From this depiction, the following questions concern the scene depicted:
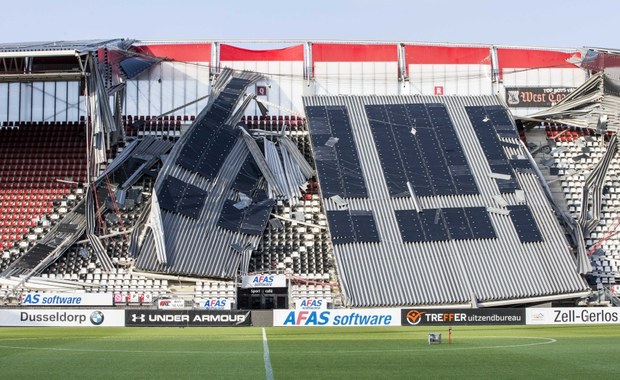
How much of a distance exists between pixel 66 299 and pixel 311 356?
25946 millimetres

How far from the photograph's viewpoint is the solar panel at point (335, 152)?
5291cm

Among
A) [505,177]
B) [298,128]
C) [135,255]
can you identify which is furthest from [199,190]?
[505,177]

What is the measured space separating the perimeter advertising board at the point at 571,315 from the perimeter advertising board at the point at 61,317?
17.6 metres

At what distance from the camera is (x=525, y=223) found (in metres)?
51.5

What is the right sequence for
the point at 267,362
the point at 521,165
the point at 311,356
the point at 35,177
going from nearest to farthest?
the point at 267,362
the point at 311,356
the point at 521,165
the point at 35,177

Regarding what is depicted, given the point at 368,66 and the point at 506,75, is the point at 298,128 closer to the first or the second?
the point at 368,66

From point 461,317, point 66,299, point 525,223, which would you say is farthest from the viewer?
point 525,223

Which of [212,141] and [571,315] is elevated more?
[212,141]

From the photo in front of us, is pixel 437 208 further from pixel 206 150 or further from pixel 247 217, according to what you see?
pixel 206 150

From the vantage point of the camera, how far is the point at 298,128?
60719mm

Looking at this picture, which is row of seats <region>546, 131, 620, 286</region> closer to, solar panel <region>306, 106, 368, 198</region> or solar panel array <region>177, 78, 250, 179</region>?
solar panel <region>306, 106, 368, 198</region>

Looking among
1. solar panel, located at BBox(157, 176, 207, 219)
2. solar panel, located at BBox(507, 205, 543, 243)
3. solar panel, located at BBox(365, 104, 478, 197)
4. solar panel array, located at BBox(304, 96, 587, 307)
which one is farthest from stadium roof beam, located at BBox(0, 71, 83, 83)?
solar panel, located at BBox(507, 205, 543, 243)

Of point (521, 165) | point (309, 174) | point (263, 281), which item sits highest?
point (521, 165)

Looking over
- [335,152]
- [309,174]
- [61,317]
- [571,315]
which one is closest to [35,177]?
[61,317]
